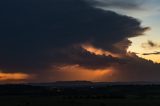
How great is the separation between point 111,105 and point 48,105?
13.2m

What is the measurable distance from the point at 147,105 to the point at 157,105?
2107 millimetres

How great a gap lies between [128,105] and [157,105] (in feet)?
19.5

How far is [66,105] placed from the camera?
90.2 m

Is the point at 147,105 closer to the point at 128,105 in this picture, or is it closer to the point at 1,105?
the point at 128,105

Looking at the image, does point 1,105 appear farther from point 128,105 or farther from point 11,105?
point 128,105

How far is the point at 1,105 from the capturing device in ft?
304

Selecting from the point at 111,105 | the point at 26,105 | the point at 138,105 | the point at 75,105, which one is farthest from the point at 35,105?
the point at 138,105

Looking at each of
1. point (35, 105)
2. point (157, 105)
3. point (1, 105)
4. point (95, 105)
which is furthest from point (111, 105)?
point (1, 105)

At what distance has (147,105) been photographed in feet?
302

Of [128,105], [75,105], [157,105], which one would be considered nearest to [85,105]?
[75,105]

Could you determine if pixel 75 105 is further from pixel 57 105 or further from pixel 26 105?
pixel 26 105

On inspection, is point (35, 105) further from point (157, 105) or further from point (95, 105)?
point (157, 105)

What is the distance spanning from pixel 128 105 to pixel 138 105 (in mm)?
2086

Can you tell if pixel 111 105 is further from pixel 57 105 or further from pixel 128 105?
pixel 57 105
